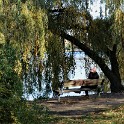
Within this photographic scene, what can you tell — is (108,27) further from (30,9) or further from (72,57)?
(30,9)

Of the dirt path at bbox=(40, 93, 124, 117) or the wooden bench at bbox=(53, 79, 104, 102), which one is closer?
the dirt path at bbox=(40, 93, 124, 117)

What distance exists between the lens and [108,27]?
46.9 feet

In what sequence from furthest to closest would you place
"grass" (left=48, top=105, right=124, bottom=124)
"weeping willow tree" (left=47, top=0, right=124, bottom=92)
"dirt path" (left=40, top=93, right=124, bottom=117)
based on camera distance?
"weeping willow tree" (left=47, top=0, right=124, bottom=92) < "dirt path" (left=40, top=93, right=124, bottom=117) < "grass" (left=48, top=105, right=124, bottom=124)

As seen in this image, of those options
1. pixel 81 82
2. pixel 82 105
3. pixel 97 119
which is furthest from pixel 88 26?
pixel 97 119

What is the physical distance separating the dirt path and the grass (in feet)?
1.64

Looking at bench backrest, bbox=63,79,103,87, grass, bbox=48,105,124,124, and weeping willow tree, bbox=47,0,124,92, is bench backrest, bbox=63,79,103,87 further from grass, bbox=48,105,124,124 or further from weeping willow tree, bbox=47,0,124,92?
grass, bbox=48,105,124,124

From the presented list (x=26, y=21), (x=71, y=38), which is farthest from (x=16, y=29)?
(x=71, y=38)

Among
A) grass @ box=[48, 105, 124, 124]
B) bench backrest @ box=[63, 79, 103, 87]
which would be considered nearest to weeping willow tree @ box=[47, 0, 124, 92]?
bench backrest @ box=[63, 79, 103, 87]

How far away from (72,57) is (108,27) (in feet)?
5.96

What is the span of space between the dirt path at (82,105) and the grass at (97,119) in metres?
0.50

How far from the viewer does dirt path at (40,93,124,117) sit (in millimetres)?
10266

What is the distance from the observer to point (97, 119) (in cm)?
894

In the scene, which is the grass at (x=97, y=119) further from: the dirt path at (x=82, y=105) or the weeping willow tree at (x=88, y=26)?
the weeping willow tree at (x=88, y=26)

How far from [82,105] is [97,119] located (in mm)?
2680
